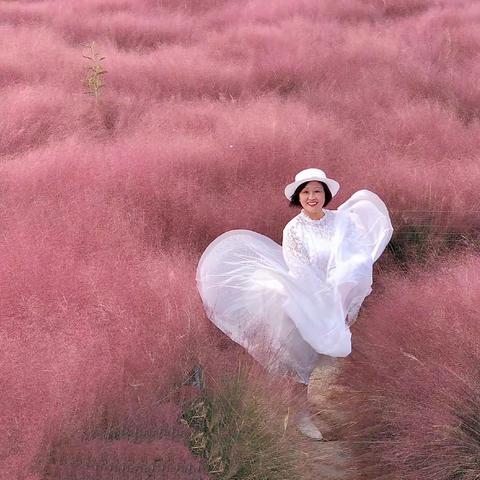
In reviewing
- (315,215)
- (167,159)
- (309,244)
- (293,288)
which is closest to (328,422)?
(293,288)

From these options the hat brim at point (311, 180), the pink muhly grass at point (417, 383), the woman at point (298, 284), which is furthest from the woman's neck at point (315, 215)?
the pink muhly grass at point (417, 383)

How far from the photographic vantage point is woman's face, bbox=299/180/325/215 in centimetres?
354

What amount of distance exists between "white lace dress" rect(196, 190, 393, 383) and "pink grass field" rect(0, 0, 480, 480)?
0.43 feet

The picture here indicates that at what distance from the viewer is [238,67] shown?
6.77m

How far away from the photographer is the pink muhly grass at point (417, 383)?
106 inches

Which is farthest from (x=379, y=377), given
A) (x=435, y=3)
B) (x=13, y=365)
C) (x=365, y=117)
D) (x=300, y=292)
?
(x=435, y=3)

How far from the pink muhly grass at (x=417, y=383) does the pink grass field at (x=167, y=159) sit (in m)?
0.06

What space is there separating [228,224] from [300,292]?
0.96 m

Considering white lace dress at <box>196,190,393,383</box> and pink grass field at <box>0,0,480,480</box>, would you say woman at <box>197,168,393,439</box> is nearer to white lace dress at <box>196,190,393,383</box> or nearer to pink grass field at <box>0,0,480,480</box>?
white lace dress at <box>196,190,393,383</box>

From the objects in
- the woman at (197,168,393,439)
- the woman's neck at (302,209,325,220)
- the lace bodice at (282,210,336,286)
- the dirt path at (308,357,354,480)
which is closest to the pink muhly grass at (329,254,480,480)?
the dirt path at (308,357,354,480)

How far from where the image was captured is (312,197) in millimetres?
3537

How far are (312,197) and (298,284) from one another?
1.49ft

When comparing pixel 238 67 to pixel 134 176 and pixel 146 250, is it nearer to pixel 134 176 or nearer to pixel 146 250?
pixel 134 176

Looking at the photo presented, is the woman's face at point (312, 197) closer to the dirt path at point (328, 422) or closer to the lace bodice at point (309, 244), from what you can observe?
the lace bodice at point (309, 244)
